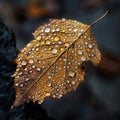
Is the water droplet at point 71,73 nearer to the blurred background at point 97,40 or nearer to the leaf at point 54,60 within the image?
the leaf at point 54,60

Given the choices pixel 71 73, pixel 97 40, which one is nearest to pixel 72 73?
pixel 71 73

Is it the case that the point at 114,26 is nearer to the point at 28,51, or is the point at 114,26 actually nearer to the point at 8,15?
the point at 8,15

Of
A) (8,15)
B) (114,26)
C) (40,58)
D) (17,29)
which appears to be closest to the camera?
(40,58)

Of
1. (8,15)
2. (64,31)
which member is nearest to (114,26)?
(8,15)

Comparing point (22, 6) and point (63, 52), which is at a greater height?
point (22, 6)

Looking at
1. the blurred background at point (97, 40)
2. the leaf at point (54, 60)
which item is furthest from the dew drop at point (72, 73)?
the blurred background at point (97, 40)

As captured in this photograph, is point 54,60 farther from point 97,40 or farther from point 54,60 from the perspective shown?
point 97,40

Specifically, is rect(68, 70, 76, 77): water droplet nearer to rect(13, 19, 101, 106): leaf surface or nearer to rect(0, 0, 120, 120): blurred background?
rect(13, 19, 101, 106): leaf surface
